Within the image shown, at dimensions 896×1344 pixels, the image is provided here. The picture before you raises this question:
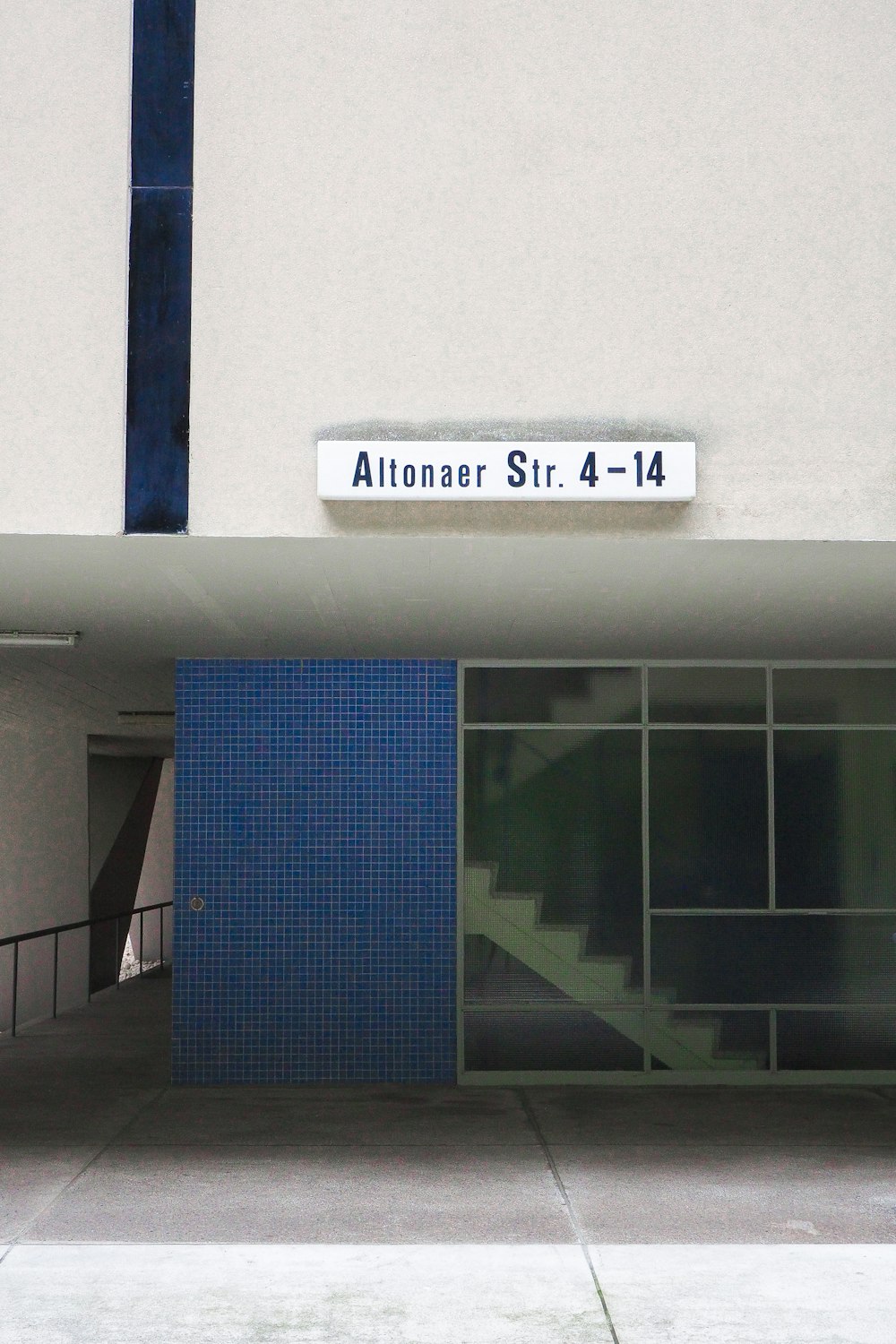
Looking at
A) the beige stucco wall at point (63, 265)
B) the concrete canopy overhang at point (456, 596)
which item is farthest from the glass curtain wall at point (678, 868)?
the beige stucco wall at point (63, 265)

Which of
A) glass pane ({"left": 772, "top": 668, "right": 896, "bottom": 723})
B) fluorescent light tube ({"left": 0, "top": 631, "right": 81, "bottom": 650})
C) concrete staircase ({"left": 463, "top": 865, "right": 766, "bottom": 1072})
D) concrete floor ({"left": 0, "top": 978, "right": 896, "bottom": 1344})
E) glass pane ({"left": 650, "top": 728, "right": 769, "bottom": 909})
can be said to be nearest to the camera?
concrete floor ({"left": 0, "top": 978, "right": 896, "bottom": 1344})

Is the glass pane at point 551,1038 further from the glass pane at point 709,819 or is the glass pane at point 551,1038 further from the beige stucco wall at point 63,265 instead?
the beige stucco wall at point 63,265

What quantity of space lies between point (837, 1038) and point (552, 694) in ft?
10.8

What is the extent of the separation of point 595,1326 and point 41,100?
593 cm

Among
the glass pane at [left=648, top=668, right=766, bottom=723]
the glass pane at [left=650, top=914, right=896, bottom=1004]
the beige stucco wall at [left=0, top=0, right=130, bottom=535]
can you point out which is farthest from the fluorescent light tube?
the glass pane at [left=650, top=914, right=896, bottom=1004]

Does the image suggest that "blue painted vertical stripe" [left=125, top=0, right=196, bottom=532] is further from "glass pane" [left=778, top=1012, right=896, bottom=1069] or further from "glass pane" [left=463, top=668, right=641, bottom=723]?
"glass pane" [left=778, top=1012, right=896, bottom=1069]

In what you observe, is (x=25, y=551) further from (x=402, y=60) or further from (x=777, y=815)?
(x=777, y=815)

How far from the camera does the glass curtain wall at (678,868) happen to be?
10.0 m

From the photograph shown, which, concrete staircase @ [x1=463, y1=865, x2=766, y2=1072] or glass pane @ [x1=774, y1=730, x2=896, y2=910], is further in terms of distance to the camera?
glass pane @ [x1=774, y1=730, x2=896, y2=910]

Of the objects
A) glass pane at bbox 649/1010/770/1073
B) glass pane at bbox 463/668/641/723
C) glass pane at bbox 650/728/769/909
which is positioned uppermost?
glass pane at bbox 463/668/641/723

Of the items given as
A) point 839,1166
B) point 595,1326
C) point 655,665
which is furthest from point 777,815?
point 595,1326

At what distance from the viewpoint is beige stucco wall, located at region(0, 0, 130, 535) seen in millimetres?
6297

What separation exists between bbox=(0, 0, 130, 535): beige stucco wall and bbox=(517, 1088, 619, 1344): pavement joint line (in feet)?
12.8

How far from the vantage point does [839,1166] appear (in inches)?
301
